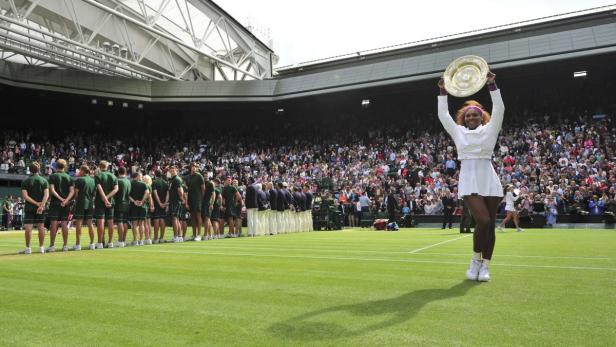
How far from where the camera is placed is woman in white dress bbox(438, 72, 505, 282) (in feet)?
18.9

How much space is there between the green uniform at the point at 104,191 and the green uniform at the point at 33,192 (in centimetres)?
133

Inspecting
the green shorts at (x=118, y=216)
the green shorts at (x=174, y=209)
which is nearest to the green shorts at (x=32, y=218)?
the green shorts at (x=118, y=216)

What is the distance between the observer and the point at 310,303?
4633 millimetres

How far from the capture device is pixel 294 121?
41812 millimetres

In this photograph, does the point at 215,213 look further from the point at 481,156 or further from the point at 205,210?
the point at 481,156

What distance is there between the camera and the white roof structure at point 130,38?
26219 millimetres

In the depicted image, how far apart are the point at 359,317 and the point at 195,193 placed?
434 inches

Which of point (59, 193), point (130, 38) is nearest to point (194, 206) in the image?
point (59, 193)

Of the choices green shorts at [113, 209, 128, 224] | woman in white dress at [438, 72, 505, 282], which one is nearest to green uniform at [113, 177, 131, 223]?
green shorts at [113, 209, 128, 224]

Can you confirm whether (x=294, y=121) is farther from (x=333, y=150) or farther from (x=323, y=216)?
(x=323, y=216)

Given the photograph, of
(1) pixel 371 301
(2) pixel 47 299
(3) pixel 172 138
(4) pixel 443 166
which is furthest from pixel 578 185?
(3) pixel 172 138

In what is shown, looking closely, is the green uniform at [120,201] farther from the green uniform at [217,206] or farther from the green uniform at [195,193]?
the green uniform at [217,206]

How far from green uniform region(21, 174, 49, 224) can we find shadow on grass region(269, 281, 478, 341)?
872 cm

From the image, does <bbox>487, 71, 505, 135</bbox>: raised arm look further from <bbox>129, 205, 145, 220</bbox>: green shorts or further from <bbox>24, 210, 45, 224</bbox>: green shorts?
<bbox>129, 205, 145, 220</bbox>: green shorts
